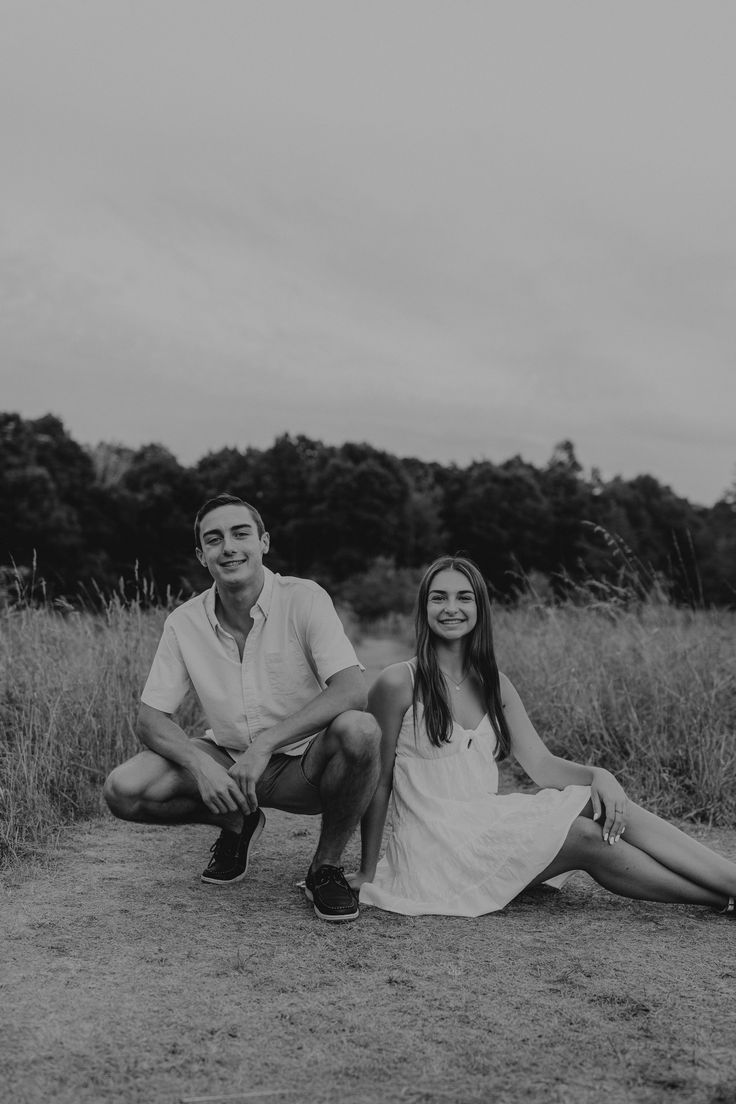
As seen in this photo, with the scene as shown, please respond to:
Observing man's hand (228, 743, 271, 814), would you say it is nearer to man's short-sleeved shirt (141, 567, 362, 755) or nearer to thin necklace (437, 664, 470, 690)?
man's short-sleeved shirt (141, 567, 362, 755)

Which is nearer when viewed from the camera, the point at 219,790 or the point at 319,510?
the point at 219,790

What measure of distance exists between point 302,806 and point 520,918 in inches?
34.0

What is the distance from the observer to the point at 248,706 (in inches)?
143

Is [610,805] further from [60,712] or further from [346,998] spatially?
[60,712]

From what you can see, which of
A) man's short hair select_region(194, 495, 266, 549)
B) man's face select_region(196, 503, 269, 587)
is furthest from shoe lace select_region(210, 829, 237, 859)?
man's short hair select_region(194, 495, 266, 549)

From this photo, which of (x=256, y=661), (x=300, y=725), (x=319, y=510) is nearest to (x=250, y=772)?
(x=300, y=725)

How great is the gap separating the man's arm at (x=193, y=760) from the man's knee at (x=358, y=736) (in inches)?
14.8

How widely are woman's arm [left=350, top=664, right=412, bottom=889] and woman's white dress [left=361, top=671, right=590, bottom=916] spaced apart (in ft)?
0.13

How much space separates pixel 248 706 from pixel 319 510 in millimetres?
27172

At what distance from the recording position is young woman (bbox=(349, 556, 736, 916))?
3.28m

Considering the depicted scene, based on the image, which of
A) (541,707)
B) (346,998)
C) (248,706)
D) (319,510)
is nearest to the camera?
(346,998)

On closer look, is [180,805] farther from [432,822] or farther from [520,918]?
[520,918]

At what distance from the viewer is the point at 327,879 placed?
3350mm

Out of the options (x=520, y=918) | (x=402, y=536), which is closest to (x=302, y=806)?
(x=520, y=918)
